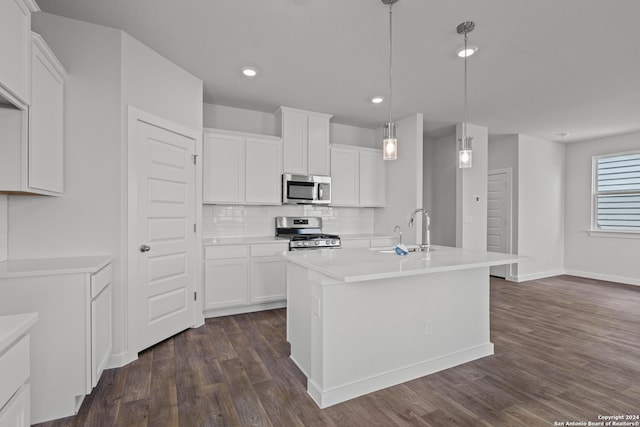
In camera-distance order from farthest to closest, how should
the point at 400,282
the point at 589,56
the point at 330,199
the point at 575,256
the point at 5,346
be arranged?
the point at 575,256 → the point at 330,199 → the point at 589,56 → the point at 400,282 → the point at 5,346

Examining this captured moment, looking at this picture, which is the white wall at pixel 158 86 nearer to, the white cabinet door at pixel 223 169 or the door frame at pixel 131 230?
the door frame at pixel 131 230

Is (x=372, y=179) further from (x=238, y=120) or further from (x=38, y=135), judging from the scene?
(x=38, y=135)

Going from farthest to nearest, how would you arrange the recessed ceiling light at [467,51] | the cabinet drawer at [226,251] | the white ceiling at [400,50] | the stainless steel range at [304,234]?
the stainless steel range at [304,234] → the cabinet drawer at [226,251] → the recessed ceiling light at [467,51] → the white ceiling at [400,50]

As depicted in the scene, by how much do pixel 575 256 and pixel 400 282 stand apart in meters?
6.07

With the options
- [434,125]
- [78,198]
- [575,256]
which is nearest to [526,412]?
[78,198]

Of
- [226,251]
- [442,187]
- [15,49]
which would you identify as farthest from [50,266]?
[442,187]

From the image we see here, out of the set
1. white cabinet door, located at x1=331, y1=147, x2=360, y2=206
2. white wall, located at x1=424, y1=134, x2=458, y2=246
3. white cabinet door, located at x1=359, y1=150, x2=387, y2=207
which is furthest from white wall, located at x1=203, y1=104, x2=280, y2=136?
white wall, located at x1=424, y1=134, x2=458, y2=246

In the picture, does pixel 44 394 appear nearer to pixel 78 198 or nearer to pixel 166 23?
pixel 78 198

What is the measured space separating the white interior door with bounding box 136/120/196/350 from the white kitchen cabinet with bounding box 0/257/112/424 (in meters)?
0.71

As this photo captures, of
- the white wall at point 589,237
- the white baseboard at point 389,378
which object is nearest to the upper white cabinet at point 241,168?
the white baseboard at point 389,378

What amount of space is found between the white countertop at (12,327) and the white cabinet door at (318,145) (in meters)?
3.63

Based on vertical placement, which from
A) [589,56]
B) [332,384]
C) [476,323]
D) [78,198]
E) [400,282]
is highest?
[589,56]

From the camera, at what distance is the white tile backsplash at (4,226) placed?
214 cm

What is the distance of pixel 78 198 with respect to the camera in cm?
238
